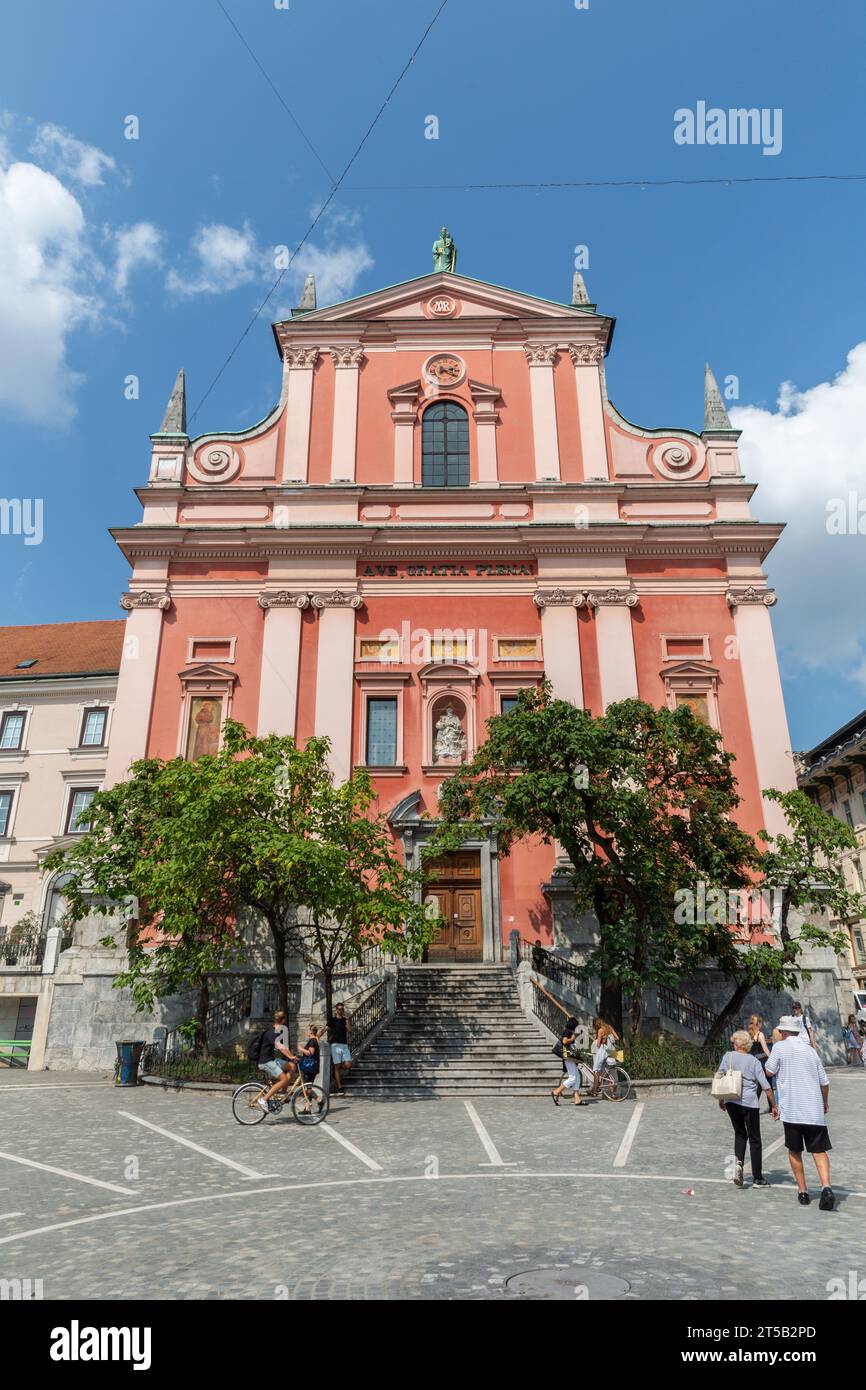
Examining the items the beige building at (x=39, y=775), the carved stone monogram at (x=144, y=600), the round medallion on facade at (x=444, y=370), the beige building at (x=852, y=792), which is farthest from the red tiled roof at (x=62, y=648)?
the beige building at (x=852, y=792)

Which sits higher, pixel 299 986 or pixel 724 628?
pixel 724 628

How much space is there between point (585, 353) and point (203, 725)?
16.8m

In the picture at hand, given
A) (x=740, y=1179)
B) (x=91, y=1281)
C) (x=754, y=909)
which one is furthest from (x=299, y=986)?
(x=91, y=1281)

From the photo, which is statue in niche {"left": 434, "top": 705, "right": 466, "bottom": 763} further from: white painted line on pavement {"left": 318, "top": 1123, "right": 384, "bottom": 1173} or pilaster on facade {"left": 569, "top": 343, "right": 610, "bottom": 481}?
white painted line on pavement {"left": 318, "top": 1123, "right": 384, "bottom": 1173}

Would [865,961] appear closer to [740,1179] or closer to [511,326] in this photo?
[511,326]

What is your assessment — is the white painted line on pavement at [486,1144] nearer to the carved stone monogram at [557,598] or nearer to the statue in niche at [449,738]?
the statue in niche at [449,738]

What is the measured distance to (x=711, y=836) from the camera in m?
18.8

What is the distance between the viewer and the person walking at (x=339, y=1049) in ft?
51.0

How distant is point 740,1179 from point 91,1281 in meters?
5.94

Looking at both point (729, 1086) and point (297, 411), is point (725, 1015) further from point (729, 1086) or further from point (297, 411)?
point (297, 411)

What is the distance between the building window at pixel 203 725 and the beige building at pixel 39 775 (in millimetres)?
10460

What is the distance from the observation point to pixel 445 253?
3328 centimetres

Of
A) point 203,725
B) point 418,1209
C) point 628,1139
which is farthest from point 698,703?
point 418,1209

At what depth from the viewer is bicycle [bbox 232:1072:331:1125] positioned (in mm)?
13047
